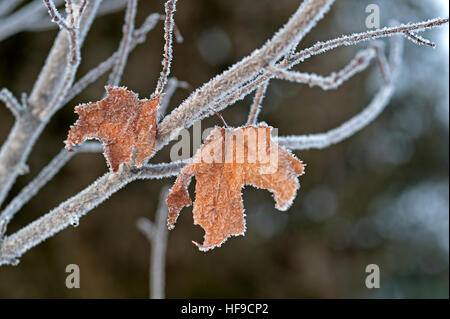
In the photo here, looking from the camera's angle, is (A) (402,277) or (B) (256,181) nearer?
(B) (256,181)

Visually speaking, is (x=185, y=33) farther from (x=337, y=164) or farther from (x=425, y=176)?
(x=425, y=176)

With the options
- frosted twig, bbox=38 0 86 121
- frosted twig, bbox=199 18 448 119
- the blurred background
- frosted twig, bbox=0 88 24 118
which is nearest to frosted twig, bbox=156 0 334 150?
frosted twig, bbox=199 18 448 119

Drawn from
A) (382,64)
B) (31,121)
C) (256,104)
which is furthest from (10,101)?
(382,64)

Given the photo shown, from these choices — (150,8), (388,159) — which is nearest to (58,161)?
(150,8)

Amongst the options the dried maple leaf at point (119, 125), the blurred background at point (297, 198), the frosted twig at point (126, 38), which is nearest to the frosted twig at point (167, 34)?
the dried maple leaf at point (119, 125)

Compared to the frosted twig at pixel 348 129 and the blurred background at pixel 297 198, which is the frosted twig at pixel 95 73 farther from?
the blurred background at pixel 297 198

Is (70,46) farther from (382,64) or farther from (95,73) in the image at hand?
(382,64)
